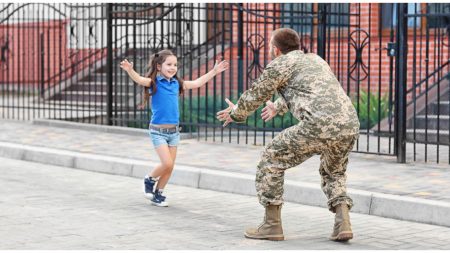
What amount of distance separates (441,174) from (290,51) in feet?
11.9

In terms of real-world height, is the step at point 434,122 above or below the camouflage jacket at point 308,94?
below

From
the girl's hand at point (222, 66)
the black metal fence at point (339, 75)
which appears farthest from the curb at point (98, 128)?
the girl's hand at point (222, 66)

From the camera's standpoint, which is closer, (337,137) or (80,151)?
(337,137)

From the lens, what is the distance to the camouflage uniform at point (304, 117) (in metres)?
7.05

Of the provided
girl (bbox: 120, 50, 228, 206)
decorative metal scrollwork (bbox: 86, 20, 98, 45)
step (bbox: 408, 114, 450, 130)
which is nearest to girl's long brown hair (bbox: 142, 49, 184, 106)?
girl (bbox: 120, 50, 228, 206)

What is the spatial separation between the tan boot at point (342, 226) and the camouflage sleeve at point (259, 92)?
3.07ft

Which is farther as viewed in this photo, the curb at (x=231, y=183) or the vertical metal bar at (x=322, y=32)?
the vertical metal bar at (x=322, y=32)

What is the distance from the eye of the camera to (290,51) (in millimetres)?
7281

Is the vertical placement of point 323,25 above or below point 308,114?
above

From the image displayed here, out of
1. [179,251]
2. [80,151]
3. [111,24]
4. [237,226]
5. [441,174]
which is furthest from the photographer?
[111,24]

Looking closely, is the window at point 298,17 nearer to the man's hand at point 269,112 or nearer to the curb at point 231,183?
the curb at point 231,183

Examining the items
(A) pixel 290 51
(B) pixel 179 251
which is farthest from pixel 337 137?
(B) pixel 179 251

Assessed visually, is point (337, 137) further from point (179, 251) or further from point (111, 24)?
point (111, 24)

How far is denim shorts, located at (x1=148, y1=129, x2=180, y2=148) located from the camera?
910 centimetres
